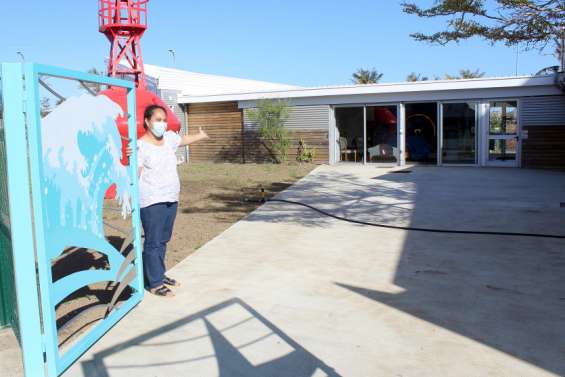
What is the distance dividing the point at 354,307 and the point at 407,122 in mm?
15533

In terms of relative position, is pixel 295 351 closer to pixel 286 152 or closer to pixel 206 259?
pixel 206 259

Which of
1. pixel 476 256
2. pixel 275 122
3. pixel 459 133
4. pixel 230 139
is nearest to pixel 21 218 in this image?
pixel 476 256

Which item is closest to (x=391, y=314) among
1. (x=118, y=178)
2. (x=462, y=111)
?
(x=118, y=178)

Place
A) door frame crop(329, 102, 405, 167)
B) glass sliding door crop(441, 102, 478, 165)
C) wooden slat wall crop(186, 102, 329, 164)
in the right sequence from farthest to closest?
1. wooden slat wall crop(186, 102, 329, 164)
2. door frame crop(329, 102, 405, 167)
3. glass sliding door crop(441, 102, 478, 165)

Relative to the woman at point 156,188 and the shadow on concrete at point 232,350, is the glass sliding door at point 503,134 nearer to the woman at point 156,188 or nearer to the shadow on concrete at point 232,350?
the woman at point 156,188

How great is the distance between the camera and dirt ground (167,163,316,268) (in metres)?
7.69

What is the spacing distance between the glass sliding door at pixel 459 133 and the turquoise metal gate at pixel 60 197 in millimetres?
15728

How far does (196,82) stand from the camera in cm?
2594

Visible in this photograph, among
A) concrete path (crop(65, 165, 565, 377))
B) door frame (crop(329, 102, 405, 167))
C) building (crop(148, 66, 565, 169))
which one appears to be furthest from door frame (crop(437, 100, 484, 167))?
concrete path (crop(65, 165, 565, 377))

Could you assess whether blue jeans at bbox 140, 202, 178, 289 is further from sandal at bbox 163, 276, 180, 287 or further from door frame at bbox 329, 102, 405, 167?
door frame at bbox 329, 102, 405, 167

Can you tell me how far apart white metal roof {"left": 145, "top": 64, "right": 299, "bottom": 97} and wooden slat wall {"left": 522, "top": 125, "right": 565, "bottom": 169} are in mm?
8773

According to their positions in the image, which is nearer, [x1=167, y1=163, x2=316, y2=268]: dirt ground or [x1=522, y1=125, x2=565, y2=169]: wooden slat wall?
[x1=167, y1=163, x2=316, y2=268]: dirt ground

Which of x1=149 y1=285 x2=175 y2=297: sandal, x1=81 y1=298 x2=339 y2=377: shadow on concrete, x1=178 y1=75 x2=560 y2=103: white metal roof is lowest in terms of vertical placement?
x1=81 y1=298 x2=339 y2=377: shadow on concrete

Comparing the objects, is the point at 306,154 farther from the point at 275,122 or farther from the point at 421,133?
the point at 421,133
